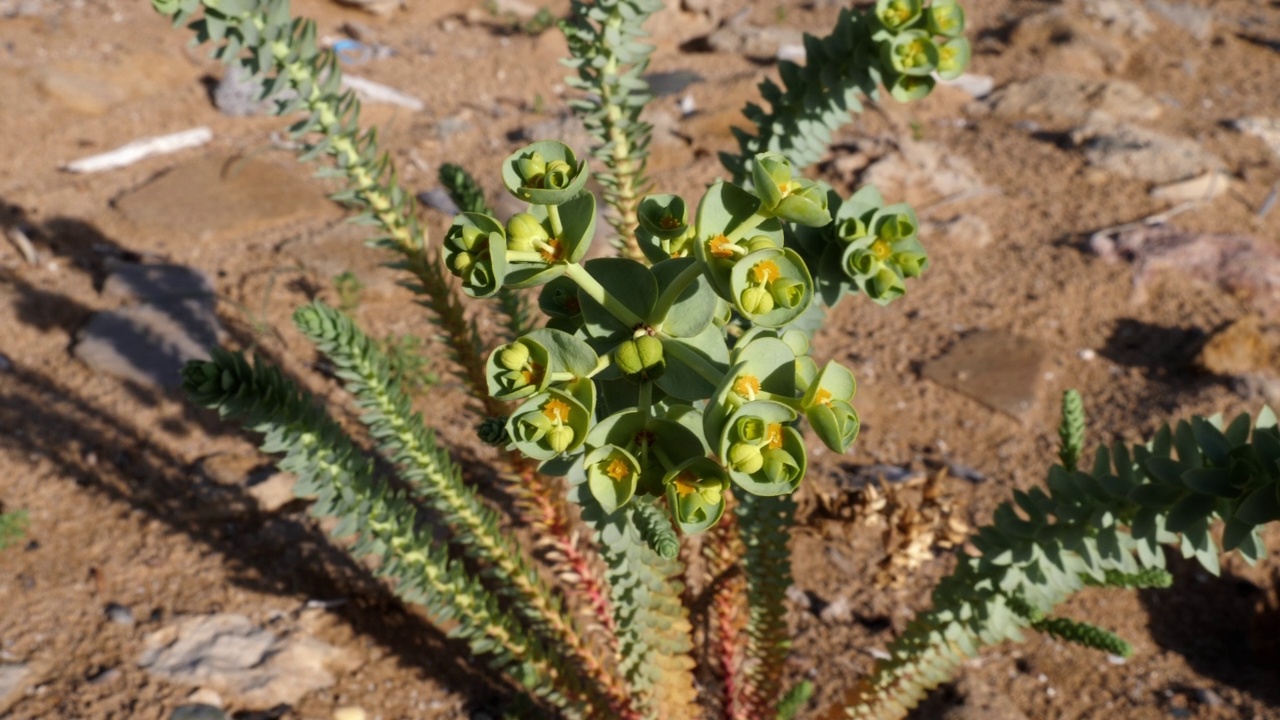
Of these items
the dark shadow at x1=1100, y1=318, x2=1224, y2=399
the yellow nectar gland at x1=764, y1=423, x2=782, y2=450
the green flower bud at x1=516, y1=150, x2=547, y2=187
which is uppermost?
the green flower bud at x1=516, y1=150, x2=547, y2=187

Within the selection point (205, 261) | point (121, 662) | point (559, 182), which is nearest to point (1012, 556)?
point (559, 182)

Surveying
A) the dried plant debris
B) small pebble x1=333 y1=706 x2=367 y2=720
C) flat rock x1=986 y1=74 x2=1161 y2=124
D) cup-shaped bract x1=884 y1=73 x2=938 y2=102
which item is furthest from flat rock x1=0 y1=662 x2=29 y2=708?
flat rock x1=986 y1=74 x2=1161 y2=124

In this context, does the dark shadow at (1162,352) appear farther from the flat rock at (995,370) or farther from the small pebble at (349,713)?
the small pebble at (349,713)

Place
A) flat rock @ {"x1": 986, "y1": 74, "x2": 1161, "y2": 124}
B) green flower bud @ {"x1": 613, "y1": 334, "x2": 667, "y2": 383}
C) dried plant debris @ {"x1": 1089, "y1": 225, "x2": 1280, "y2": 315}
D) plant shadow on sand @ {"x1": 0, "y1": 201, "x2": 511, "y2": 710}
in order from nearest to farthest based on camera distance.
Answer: green flower bud @ {"x1": 613, "y1": 334, "x2": 667, "y2": 383} < plant shadow on sand @ {"x1": 0, "y1": 201, "x2": 511, "y2": 710} < dried plant debris @ {"x1": 1089, "y1": 225, "x2": 1280, "y2": 315} < flat rock @ {"x1": 986, "y1": 74, "x2": 1161, "y2": 124}

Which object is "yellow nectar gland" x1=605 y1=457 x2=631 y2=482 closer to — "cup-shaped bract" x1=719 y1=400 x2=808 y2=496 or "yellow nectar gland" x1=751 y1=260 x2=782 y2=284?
"cup-shaped bract" x1=719 y1=400 x2=808 y2=496

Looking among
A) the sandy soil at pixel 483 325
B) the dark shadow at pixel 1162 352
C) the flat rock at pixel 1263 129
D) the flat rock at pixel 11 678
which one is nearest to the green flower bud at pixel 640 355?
the sandy soil at pixel 483 325

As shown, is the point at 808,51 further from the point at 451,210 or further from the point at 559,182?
the point at 451,210

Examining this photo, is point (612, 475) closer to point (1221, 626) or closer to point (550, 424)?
point (550, 424)

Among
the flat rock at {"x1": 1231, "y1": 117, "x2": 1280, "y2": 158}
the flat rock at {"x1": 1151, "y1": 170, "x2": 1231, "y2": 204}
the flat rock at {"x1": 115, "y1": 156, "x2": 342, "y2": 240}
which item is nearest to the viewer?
the flat rock at {"x1": 115, "y1": 156, "x2": 342, "y2": 240}
